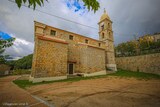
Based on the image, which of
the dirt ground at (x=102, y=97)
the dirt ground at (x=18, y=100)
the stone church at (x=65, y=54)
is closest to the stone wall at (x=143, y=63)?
the stone church at (x=65, y=54)

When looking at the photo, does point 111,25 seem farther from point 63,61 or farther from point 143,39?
point 63,61

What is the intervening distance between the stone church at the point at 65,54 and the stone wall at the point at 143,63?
17.2 ft

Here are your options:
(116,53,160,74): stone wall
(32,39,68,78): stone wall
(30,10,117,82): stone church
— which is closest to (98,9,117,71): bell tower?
(30,10,117,82): stone church

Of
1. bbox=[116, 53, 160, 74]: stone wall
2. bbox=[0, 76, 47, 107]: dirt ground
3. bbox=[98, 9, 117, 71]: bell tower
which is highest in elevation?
bbox=[98, 9, 117, 71]: bell tower

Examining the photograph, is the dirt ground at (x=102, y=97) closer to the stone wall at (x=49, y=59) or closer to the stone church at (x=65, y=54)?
the stone wall at (x=49, y=59)

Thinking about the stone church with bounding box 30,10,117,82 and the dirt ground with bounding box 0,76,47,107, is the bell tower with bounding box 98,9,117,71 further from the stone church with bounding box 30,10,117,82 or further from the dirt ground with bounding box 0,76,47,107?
the dirt ground with bounding box 0,76,47,107

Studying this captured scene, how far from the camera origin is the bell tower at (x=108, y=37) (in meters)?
22.0

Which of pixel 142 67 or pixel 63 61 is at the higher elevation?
pixel 63 61

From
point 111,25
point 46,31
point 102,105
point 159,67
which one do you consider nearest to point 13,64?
point 46,31

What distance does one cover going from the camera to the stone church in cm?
1147

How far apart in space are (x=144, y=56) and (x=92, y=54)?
13.9 meters

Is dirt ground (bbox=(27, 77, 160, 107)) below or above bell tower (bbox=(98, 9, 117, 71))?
below

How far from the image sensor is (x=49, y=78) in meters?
11.6

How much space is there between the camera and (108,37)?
22750mm
